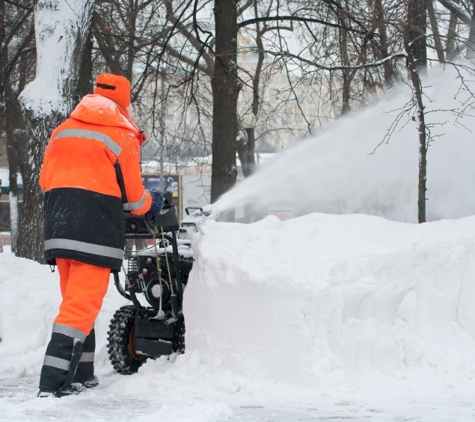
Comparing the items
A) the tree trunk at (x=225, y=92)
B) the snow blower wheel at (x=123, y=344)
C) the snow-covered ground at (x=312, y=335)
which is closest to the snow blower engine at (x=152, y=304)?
the snow blower wheel at (x=123, y=344)

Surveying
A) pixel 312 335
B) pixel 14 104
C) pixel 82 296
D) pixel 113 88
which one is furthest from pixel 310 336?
pixel 14 104

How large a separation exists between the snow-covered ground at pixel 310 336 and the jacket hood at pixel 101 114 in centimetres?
95

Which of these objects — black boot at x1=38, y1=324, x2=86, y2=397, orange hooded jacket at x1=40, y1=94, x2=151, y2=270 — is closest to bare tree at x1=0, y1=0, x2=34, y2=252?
orange hooded jacket at x1=40, y1=94, x2=151, y2=270

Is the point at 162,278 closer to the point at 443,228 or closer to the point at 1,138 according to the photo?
the point at 443,228

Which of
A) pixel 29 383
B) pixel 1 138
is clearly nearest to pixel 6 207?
pixel 1 138

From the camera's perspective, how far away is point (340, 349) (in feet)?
13.7

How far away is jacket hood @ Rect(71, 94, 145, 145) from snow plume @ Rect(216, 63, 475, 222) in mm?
2262

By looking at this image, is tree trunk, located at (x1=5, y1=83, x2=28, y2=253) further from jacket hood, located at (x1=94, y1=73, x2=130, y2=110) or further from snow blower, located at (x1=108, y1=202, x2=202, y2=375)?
jacket hood, located at (x1=94, y1=73, x2=130, y2=110)

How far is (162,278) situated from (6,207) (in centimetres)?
2821

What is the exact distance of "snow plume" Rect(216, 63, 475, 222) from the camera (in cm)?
717

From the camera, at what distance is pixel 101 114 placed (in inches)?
168

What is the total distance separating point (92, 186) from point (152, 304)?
1051 millimetres

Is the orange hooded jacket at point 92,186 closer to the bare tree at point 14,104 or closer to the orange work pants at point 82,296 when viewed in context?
the orange work pants at point 82,296

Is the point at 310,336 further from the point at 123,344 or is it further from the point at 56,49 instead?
the point at 56,49
